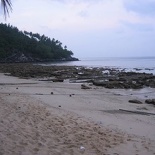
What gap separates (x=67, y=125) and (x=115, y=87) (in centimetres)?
1508

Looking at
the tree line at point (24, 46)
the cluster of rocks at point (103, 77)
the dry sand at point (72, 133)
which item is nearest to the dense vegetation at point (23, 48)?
the tree line at point (24, 46)

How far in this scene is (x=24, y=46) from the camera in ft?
458

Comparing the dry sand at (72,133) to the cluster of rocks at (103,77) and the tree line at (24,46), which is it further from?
the tree line at (24,46)

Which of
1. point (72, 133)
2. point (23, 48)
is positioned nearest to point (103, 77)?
point (72, 133)

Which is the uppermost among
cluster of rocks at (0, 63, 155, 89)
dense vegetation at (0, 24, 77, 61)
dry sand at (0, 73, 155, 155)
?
dense vegetation at (0, 24, 77, 61)

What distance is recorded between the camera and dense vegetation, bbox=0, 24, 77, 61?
5025 inches

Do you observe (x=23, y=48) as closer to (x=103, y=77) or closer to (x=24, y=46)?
(x=24, y=46)

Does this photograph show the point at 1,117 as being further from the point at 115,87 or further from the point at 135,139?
the point at 115,87

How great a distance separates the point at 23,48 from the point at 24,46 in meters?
2.95

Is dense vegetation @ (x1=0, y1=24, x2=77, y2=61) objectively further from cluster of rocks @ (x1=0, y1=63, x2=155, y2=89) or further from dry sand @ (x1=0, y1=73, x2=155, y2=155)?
dry sand @ (x1=0, y1=73, x2=155, y2=155)

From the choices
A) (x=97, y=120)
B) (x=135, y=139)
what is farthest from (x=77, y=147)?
(x=97, y=120)

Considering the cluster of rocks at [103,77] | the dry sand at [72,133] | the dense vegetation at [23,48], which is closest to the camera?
the dry sand at [72,133]

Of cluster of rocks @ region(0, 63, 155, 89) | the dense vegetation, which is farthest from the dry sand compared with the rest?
A: the dense vegetation

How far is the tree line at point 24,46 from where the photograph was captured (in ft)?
422
